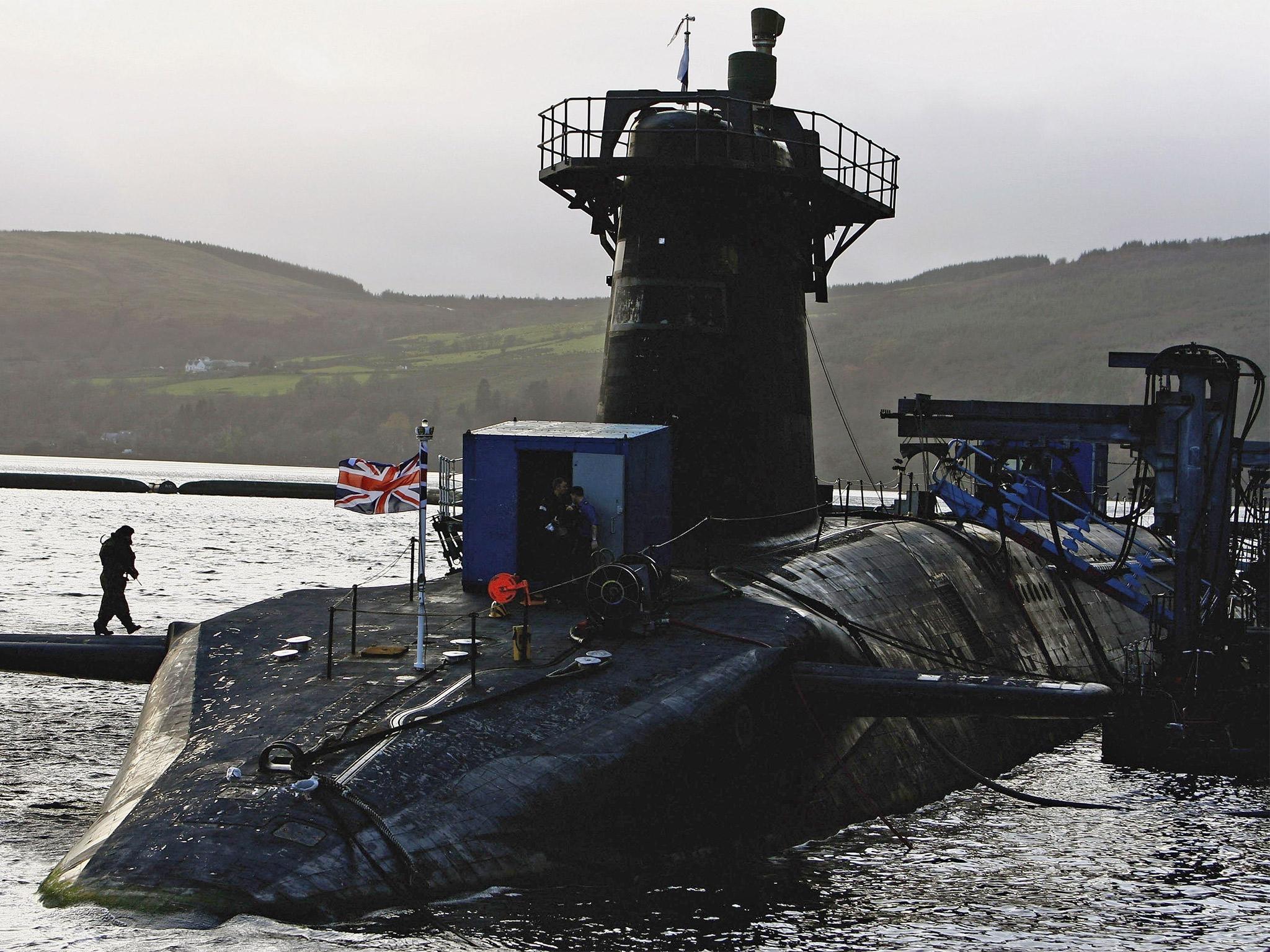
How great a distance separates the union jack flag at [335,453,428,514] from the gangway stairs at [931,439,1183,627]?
479 inches

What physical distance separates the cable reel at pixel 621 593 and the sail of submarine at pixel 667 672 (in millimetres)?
44

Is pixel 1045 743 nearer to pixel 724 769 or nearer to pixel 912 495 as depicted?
pixel 912 495

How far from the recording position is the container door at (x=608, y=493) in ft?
59.8

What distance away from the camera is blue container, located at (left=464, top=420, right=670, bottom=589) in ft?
60.0

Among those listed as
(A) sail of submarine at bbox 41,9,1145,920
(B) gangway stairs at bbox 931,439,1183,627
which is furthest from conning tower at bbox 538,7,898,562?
(B) gangway stairs at bbox 931,439,1183,627

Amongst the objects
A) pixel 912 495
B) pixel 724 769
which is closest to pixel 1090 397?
pixel 912 495

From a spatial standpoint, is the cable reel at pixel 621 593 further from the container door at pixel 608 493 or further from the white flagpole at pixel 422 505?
the white flagpole at pixel 422 505

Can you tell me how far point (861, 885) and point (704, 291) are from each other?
10711mm

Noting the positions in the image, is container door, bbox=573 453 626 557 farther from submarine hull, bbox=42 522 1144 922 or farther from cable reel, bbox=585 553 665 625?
cable reel, bbox=585 553 665 625

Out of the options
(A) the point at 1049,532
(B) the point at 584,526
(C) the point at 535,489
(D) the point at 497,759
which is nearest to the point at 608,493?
(B) the point at 584,526

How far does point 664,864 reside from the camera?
Result: 528 inches

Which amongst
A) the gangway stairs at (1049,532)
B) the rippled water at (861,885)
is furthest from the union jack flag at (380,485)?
the gangway stairs at (1049,532)

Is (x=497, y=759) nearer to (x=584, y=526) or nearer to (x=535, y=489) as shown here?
(x=584, y=526)

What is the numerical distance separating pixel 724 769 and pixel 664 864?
58.1 inches
